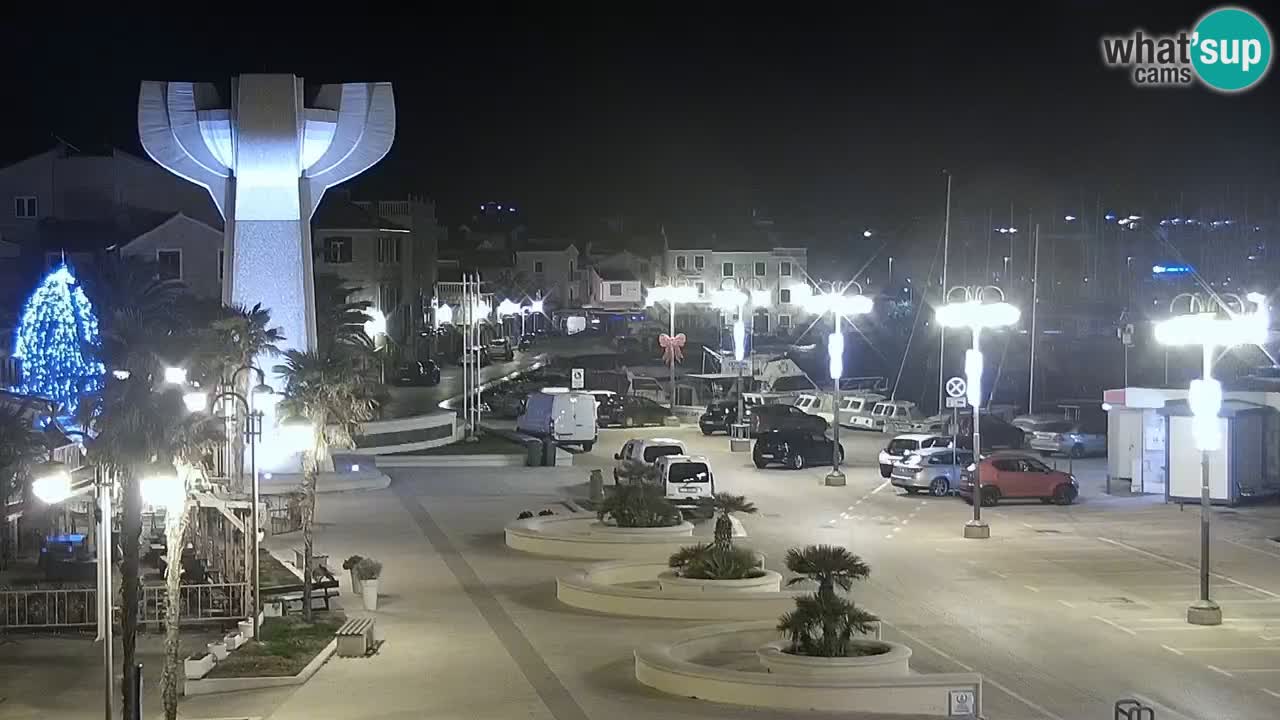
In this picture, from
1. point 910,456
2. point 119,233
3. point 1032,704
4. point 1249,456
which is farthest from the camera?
point 119,233

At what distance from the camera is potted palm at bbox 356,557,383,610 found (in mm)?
26406

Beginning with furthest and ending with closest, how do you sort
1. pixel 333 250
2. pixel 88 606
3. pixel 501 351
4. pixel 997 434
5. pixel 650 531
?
pixel 501 351, pixel 333 250, pixel 997 434, pixel 650 531, pixel 88 606

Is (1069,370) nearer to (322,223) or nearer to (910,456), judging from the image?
(322,223)

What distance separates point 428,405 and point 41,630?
45.0m

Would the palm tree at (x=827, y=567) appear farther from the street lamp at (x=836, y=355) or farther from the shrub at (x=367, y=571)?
the street lamp at (x=836, y=355)

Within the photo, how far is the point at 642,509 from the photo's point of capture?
1299 inches

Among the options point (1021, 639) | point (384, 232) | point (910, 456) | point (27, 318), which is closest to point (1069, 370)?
point (384, 232)

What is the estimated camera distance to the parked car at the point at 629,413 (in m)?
64.9

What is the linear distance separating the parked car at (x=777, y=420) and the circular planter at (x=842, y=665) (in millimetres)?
37254

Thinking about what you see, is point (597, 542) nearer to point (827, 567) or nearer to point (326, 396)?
point (326, 396)

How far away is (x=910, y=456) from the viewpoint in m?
43.3

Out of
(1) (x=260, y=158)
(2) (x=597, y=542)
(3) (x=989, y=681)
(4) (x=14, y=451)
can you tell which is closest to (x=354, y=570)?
(2) (x=597, y=542)

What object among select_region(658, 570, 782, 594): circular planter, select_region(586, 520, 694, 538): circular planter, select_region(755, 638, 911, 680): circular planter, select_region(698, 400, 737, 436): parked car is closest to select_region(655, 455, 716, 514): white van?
select_region(586, 520, 694, 538): circular planter

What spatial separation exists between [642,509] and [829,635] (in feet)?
43.5
